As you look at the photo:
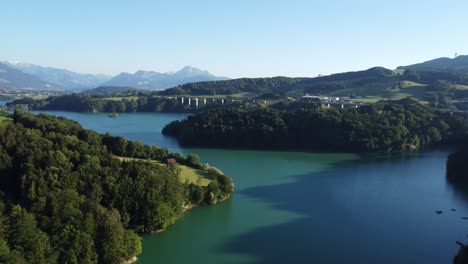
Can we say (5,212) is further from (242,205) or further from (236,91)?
(236,91)

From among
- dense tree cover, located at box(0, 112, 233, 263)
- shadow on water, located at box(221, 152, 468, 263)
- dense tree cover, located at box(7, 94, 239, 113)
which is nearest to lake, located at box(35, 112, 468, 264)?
shadow on water, located at box(221, 152, 468, 263)

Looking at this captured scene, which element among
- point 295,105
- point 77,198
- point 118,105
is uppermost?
point 295,105

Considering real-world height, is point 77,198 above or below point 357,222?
above

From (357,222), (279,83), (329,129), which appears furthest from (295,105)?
(357,222)

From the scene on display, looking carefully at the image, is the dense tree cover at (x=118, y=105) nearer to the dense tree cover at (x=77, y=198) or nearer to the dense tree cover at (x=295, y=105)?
the dense tree cover at (x=295, y=105)

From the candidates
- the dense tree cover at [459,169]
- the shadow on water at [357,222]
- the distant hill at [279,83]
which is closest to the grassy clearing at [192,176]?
the shadow on water at [357,222]

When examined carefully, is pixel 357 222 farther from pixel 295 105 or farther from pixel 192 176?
pixel 295 105
